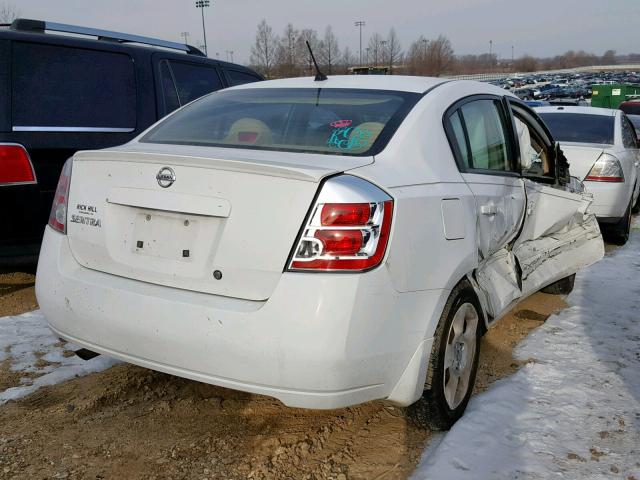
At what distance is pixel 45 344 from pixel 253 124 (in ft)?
6.38

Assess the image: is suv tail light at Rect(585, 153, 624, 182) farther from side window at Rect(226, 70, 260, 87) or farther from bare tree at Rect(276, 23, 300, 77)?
bare tree at Rect(276, 23, 300, 77)

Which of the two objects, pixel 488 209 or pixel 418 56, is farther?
pixel 418 56

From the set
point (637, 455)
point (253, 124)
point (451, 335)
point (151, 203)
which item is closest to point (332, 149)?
point (253, 124)

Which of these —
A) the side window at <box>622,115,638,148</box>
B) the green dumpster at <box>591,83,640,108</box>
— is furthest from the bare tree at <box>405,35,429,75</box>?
the side window at <box>622,115,638,148</box>

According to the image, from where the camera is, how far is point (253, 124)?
3.15m

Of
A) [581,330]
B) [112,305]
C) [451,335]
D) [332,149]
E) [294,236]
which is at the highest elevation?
[332,149]

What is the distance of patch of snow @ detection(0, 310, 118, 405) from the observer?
3.34 m

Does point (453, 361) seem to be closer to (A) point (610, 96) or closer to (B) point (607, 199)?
(B) point (607, 199)

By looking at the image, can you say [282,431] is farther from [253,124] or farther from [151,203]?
[253,124]

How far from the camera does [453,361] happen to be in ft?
9.65

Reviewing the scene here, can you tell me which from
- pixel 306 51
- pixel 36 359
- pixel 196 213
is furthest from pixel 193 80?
pixel 306 51

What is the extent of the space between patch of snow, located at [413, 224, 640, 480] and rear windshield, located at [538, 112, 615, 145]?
3.49 m

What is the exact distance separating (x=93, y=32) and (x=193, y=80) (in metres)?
0.96

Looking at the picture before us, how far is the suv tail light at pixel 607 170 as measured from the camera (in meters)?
6.89
